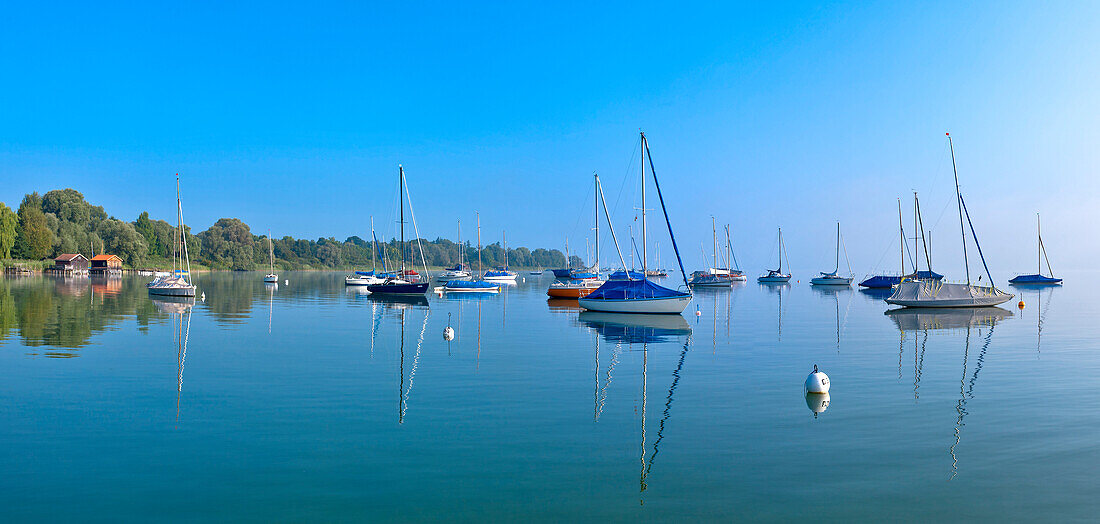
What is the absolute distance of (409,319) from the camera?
4862 cm

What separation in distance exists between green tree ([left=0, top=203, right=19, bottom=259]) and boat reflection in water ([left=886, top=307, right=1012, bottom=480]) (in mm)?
Answer: 156147

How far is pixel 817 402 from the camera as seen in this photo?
19.7 m

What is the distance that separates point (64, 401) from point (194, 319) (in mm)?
29237

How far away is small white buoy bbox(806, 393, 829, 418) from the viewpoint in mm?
18844

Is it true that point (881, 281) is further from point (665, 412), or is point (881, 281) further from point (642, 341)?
point (665, 412)

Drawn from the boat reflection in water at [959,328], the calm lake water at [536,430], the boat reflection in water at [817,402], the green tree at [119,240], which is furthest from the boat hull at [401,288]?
the green tree at [119,240]

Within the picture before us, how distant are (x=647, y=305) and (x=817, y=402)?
103ft

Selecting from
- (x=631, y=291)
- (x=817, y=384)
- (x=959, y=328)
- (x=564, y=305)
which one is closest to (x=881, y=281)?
(x=564, y=305)

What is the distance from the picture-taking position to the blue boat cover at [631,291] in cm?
5131

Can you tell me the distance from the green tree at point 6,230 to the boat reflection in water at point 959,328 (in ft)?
512

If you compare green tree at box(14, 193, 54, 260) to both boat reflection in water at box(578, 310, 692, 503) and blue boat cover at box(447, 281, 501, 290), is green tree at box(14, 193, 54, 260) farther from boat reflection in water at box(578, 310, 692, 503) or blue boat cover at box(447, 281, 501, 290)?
boat reflection in water at box(578, 310, 692, 503)

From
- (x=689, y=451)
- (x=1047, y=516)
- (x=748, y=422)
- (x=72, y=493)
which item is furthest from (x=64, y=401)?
(x=1047, y=516)

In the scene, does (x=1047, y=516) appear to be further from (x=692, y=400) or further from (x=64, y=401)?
(x=64, y=401)

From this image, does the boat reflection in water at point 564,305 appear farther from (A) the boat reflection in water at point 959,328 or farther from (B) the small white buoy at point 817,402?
(B) the small white buoy at point 817,402
